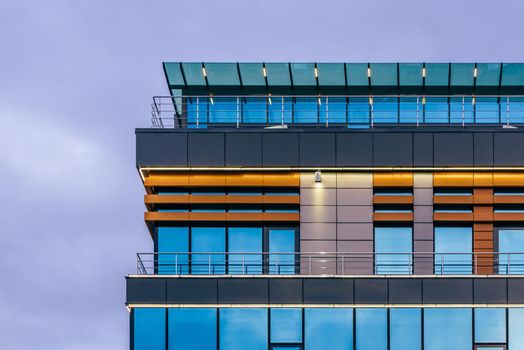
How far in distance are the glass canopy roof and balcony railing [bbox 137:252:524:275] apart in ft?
26.2

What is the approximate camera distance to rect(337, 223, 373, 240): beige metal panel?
1540 inches

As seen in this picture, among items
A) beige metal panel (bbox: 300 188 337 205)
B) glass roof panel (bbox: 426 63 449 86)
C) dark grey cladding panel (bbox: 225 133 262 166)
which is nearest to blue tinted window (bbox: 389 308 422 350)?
beige metal panel (bbox: 300 188 337 205)

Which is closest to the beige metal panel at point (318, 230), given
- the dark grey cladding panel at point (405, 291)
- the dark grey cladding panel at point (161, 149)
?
the dark grey cladding panel at point (405, 291)

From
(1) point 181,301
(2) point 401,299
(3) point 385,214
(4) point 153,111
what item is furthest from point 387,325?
(4) point 153,111

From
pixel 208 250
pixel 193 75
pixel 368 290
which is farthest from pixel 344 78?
pixel 368 290

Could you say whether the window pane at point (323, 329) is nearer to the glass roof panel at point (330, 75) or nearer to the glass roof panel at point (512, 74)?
the glass roof panel at point (330, 75)

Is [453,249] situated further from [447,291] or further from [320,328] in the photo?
[320,328]

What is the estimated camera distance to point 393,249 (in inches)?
1548

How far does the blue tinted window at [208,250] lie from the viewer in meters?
39.0

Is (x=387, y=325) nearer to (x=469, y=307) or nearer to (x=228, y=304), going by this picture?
(x=469, y=307)

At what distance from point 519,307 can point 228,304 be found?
8935mm

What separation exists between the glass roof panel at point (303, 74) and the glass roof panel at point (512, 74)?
7.02 metres

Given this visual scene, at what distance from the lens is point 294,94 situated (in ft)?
148

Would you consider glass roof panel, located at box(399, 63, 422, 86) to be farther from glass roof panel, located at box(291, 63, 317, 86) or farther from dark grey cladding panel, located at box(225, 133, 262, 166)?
dark grey cladding panel, located at box(225, 133, 262, 166)
